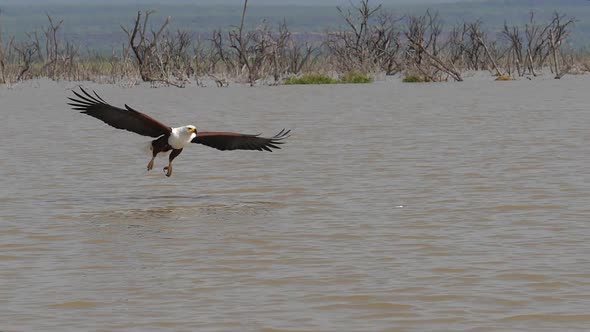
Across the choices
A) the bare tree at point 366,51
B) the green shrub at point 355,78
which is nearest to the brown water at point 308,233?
the green shrub at point 355,78

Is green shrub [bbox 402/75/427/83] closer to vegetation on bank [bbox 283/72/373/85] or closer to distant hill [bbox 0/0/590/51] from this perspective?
vegetation on bank [bbox 283/72/373/85]

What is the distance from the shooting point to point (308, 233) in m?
10.1

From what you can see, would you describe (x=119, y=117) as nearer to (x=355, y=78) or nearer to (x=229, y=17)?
(x=355, y=78)

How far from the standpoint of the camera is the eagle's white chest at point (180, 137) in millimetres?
12531

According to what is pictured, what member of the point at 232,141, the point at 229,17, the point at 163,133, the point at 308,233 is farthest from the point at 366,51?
the point at 229,17

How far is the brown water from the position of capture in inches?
279

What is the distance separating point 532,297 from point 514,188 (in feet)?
18.3

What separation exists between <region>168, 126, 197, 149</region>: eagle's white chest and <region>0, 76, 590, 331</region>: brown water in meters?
0.52

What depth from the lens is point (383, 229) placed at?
10.1m

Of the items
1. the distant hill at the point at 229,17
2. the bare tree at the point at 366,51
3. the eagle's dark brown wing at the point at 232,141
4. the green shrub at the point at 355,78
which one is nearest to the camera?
the eagle's dark brown wing at the point at 232,141

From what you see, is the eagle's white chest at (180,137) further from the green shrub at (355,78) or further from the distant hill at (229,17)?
the distant hill at (229,17)

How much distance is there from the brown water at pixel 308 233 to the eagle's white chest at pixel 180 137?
1.70 feet

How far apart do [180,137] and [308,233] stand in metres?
2.85

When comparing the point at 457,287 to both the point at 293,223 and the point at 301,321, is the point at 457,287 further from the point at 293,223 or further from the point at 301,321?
the point at 293,223
